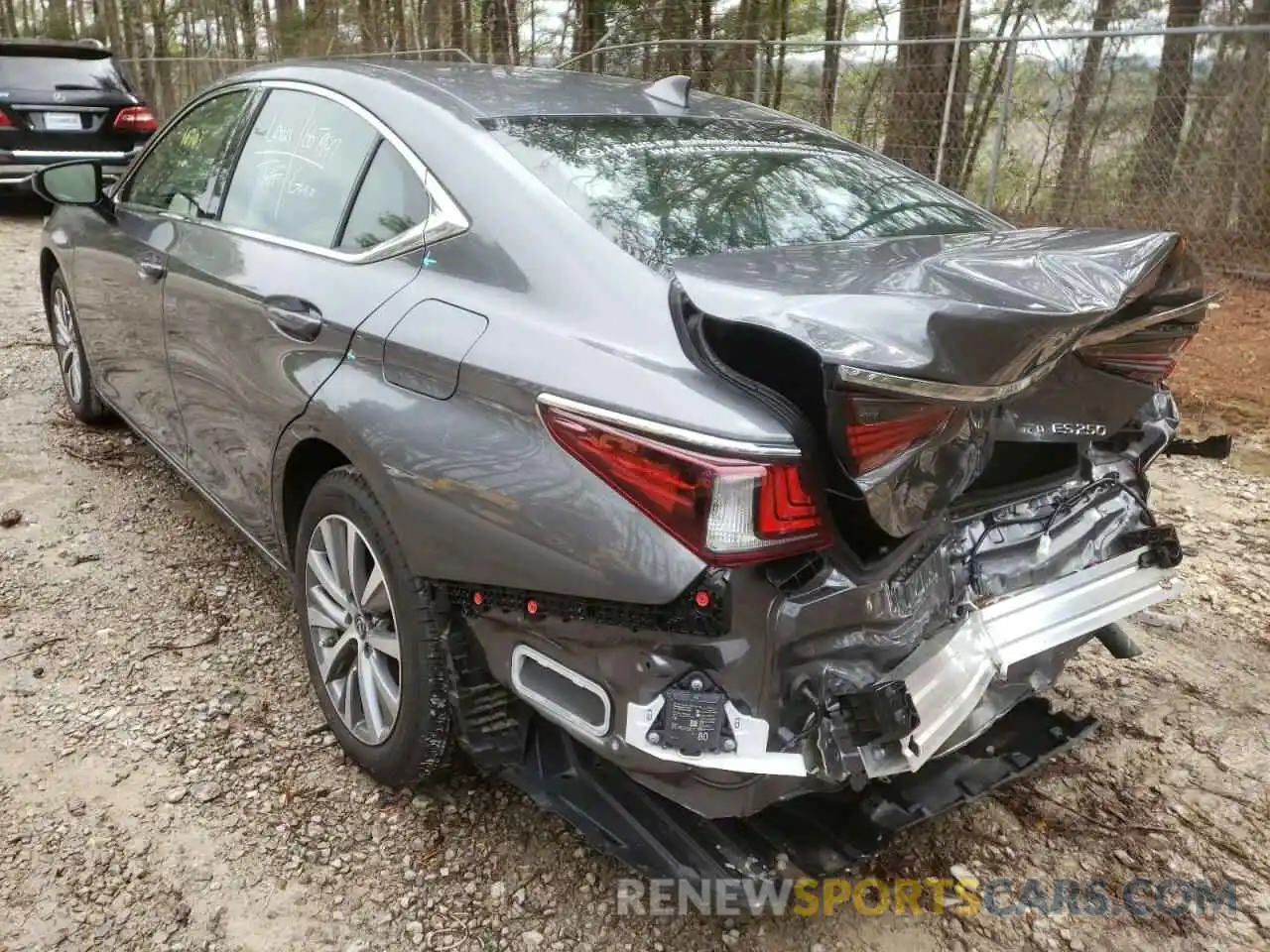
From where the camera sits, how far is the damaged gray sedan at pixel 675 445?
172cm

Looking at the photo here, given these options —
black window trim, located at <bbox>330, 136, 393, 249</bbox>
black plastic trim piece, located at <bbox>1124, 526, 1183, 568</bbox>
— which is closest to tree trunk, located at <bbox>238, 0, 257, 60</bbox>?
black window trim, located at <bbox>330, 136, 393, 249</bbox>

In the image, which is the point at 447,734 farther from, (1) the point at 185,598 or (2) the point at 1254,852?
(2) the point at 1254,852

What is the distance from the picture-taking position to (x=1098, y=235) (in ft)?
7.21

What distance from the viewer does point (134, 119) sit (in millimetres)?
10414

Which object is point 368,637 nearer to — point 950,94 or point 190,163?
point 190,163

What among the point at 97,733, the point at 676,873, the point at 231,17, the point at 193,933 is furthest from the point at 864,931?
the point at 231,17

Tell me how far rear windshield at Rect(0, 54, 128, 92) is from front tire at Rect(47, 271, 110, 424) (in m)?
6.56

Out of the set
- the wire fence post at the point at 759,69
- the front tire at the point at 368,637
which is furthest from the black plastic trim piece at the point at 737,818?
the wire fence post at the point at 759,69

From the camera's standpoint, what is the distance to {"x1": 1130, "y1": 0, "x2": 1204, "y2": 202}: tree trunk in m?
7.66

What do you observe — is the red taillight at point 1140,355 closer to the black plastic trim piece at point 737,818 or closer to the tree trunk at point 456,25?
the black plastic trim piece at point 737,818

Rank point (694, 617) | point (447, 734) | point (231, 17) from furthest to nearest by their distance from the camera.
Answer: point (231, 17)
point (447, 734)
point (694, 617)

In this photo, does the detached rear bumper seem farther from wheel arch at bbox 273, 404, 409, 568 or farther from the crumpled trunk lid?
wheel arch at bbox 273, 404, 409, 568

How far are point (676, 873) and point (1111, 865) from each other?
116 cm

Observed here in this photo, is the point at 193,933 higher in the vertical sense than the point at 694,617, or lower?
lower
